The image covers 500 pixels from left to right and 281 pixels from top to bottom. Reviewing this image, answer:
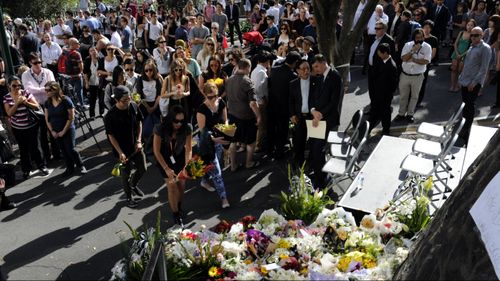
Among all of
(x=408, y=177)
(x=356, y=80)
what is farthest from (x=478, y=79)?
(x=356, y=80)

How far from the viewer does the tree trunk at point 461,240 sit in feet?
6.82

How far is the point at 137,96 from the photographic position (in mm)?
8273

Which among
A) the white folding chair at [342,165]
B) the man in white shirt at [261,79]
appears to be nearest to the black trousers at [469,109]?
the white folding chair at [342,165]

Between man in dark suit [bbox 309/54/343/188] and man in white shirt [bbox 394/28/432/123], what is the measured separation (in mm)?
2856

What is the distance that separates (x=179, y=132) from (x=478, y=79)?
561 cm

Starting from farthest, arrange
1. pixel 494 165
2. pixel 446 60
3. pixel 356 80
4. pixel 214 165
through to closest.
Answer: pixel 446 60, pixel 356 80, pixel 214 165, pixel 494 165

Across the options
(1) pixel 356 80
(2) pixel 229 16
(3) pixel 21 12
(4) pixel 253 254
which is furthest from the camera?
(3) pixel 21 12

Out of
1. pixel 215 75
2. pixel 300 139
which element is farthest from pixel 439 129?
pixel 215 75

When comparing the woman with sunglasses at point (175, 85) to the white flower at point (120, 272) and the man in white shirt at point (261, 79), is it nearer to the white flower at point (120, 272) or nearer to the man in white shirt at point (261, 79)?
the man in white shirt at point (261, 79)

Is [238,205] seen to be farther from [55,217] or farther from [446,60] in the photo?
[446,60]

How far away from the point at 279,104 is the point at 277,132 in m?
0.53

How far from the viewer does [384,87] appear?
341 inches

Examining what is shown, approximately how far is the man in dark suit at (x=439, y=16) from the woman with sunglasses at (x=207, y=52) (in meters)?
7.70

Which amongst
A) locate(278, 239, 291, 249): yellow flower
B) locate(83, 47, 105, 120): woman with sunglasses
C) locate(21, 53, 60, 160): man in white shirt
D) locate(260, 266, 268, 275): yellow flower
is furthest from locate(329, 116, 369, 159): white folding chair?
locate(83, 47, 105, 120): woman with sunglasses
